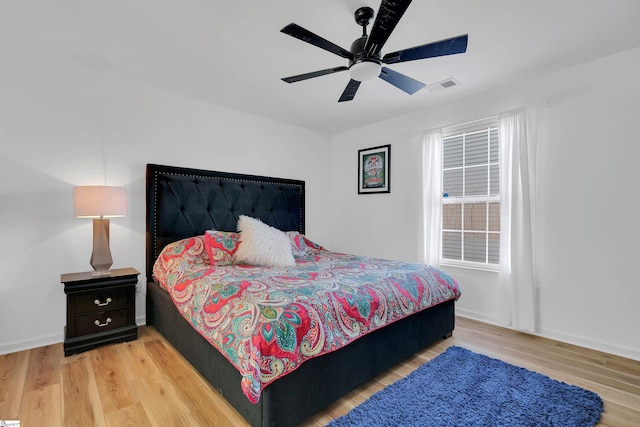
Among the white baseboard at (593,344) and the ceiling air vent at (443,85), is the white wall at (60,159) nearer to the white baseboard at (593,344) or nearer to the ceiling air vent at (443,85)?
the ceiling air vent at (443,85)

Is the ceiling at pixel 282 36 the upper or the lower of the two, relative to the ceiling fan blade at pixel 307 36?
upper

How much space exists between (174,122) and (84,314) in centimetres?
195

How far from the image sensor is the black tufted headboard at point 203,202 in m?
2.96

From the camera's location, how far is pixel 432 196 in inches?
136

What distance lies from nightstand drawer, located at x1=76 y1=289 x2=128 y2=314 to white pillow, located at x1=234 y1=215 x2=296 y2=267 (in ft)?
3.21

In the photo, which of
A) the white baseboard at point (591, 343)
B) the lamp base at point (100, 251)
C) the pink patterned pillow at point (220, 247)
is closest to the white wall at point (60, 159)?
the lamp base at point (100, 251)

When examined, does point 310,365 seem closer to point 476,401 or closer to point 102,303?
point 476,401

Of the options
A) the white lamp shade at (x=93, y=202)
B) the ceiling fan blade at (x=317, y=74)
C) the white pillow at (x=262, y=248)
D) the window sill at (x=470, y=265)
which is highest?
the ceiling fan blade at (x=317, y=74)

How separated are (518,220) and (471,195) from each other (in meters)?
0.56

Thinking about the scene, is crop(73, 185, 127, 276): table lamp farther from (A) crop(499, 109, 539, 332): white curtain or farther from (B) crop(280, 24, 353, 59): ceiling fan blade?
(A) crop(499, 109, 539, 332): white curtain

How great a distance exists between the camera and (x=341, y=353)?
1.74m

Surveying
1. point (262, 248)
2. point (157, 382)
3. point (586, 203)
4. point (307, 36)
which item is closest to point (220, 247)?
point (262, 248)

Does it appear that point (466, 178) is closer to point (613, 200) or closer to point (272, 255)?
point (613, 200)

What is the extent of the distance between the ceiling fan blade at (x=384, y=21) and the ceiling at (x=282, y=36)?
1.00 feet
